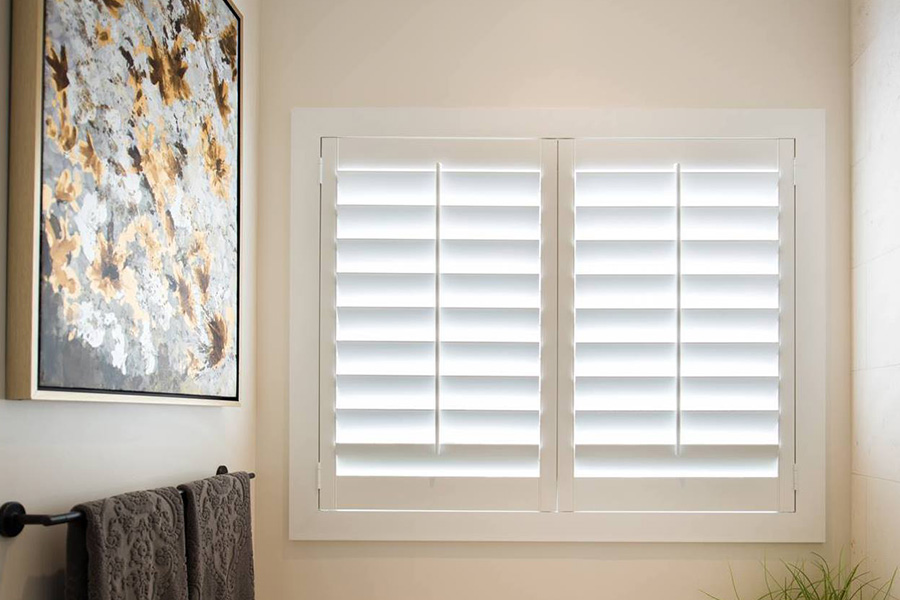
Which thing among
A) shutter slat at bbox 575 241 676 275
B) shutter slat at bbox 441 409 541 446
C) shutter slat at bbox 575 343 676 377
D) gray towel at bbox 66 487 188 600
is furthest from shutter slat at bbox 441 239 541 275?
gray towel at bbox 66 487 188 600

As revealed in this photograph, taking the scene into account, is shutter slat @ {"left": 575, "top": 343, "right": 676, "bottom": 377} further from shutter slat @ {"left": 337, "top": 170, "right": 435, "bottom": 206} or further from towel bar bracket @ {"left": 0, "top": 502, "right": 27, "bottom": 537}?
towel bar bracket @ {"left": 0, "top": 502, "right": 27, "bottom": 537}

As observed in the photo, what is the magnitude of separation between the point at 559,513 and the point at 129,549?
1.25 m

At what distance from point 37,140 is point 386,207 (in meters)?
1.24

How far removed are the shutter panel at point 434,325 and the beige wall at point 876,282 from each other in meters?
0.76

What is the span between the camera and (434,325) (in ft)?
8.05

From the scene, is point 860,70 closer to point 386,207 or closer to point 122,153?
point 386,207

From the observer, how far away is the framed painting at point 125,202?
1290mm

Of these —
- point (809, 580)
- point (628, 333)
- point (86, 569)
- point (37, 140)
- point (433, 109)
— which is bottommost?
point (809, 580)

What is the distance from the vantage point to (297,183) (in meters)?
2.50

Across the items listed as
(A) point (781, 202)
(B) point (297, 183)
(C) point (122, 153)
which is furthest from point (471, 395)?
(C) point (122, 153)

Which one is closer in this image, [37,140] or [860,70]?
[37,140]

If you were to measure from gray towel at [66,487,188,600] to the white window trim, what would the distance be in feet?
2.78

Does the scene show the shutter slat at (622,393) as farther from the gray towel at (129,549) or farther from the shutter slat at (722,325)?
the gray towel at (129,549)

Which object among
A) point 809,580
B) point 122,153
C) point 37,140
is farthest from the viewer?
point 809,580
